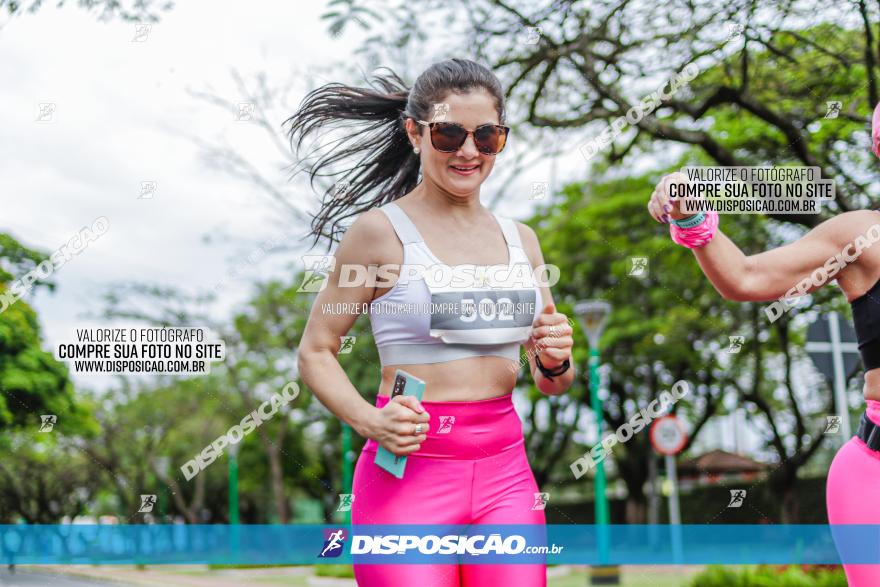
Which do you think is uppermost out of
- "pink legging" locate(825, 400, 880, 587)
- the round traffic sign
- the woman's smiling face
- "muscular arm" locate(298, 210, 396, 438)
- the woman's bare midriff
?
the woman's smiling face

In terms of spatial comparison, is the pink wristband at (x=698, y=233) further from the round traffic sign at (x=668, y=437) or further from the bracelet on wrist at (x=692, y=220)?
the round traffic sign at (x=668, y=437)

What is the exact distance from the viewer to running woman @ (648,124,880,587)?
2.09m

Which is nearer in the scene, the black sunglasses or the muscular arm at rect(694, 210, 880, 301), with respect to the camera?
the muscular arm at rect(694, 210, 880, 301)

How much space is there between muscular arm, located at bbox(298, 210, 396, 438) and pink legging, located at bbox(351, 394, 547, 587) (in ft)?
0.48

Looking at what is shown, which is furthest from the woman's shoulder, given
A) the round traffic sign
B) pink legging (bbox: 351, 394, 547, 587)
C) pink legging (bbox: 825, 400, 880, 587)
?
the round traffic sign

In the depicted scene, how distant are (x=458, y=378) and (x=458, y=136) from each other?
0.64 m

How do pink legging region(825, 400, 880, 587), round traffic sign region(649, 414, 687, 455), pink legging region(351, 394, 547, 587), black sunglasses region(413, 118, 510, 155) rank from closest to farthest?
pink legging region(825, 400, 880, 587) → pink legging region(351, 394, 547, 587) → black sunglasses region(413, 118, 510, 155) → round traffic sign region(649, 414, 687, 455)

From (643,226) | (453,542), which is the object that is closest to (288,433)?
(643,226)

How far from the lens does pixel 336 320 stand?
232cm

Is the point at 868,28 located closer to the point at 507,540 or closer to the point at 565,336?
the point at 565,336

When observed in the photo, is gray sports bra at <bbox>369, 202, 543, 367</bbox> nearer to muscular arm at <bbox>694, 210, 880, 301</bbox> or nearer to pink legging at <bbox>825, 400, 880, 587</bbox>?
muscular arm at <bbox>694, 210, 880, 301</bbox>

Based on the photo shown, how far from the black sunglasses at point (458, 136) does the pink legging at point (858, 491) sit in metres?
1.14

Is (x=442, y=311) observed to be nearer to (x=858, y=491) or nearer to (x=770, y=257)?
(x=770, y=257)

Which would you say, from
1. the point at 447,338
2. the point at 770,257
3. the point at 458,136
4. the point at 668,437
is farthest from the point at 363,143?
the point at 668,437
